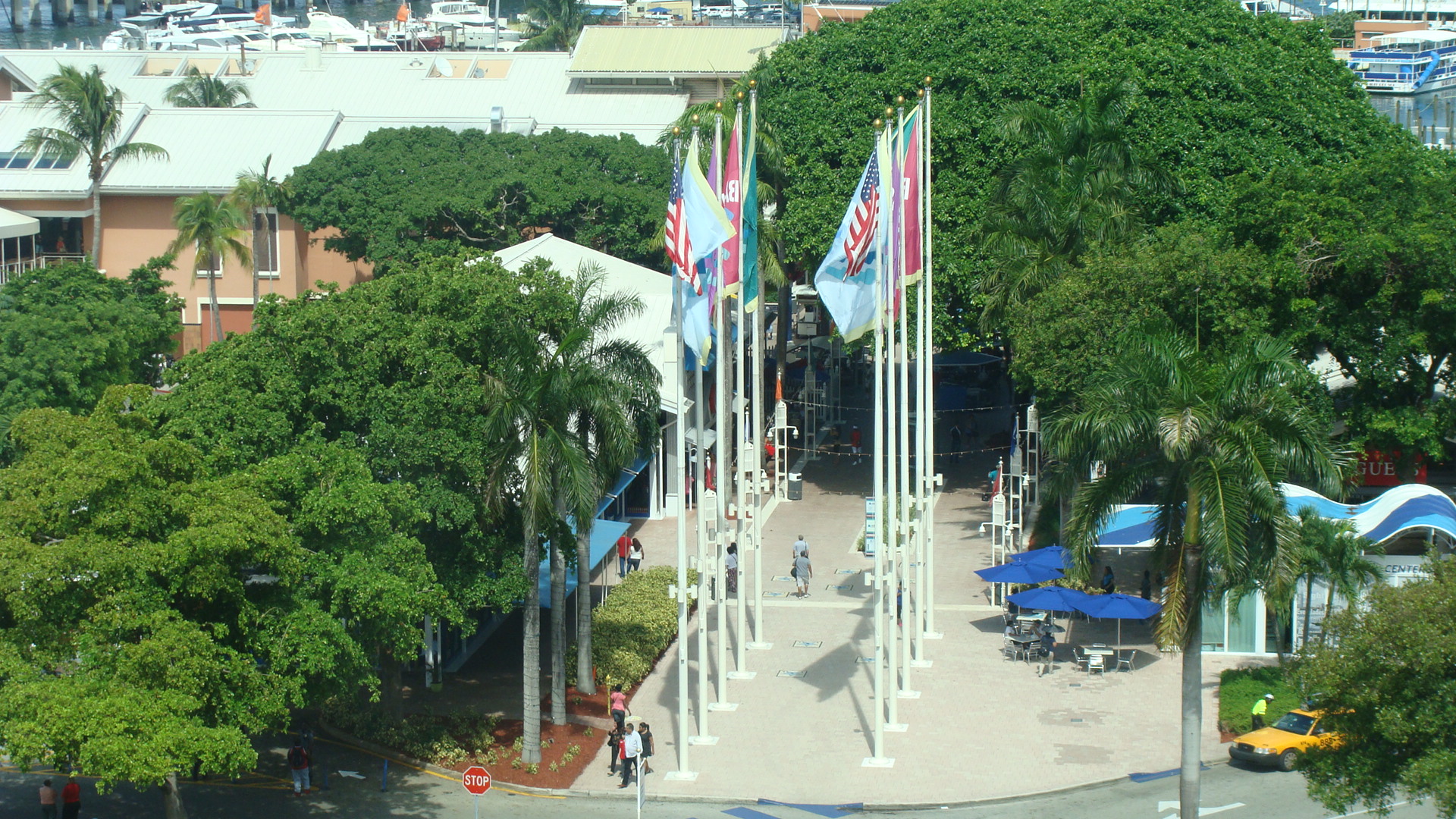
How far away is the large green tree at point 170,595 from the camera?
21828 mm

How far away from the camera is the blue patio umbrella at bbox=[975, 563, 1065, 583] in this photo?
35.9 m

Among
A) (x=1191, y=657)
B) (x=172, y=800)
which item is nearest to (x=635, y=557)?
(x=172, y=800)

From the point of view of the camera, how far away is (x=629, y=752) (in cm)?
2803

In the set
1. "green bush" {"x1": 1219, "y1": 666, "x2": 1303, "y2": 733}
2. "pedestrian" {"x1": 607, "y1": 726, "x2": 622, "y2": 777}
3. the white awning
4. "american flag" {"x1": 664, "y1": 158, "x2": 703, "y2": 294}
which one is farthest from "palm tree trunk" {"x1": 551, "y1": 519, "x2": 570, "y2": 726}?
the white awning

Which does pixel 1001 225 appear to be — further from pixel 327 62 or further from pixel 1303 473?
pixel 327 62

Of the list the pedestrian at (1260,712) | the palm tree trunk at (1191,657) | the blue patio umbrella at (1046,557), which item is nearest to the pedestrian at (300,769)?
the palm tree trunk at (1191,657)

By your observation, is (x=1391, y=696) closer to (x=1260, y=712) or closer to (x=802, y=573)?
(x=1260, y=712)

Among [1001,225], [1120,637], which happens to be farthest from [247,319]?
[1120,637]

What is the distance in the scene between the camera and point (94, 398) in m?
39.5

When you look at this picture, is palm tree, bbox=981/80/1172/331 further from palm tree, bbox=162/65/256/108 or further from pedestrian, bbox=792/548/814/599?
palm tree, bbox=162/65/256/108

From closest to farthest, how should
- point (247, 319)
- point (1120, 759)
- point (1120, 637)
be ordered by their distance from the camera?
point (1120, 759) < point (1120, 637) < point (247, 319)

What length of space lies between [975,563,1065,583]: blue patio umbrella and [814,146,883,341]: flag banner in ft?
29.2

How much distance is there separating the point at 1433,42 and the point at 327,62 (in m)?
105

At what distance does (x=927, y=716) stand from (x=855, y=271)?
9027mm
